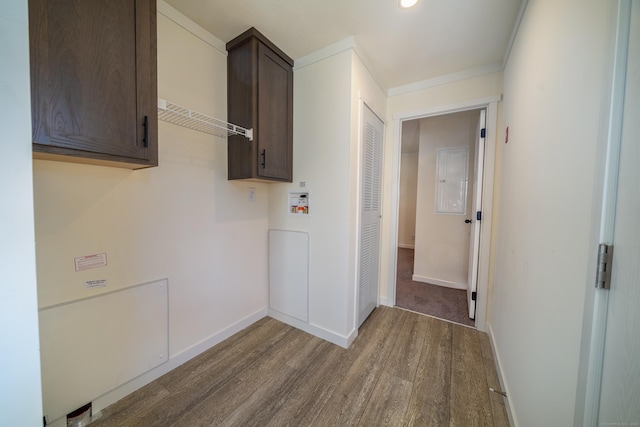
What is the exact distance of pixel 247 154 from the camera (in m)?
1.78

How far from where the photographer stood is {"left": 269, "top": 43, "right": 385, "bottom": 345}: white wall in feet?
6.14

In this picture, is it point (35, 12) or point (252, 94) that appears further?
point (252, 94)

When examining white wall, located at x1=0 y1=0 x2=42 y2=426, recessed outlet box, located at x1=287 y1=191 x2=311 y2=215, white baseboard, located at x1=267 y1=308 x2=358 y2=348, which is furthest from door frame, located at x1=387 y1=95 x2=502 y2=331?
white wall, located at x1=0 y1=0 x2=42 y2=426

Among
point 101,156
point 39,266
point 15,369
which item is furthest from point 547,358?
point 39,266

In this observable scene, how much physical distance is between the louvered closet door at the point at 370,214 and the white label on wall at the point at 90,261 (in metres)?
1.85

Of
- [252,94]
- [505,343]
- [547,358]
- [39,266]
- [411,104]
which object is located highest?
[411,104]

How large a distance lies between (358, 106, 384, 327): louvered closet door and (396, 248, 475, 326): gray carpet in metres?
0.55

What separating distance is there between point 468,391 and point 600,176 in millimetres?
1544

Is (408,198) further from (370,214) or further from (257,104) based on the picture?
(257,104)

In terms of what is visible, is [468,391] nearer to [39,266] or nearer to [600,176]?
[600,176]

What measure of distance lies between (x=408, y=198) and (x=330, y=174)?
180 inches

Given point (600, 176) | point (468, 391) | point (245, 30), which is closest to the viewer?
point (600, 176)

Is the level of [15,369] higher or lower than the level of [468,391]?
higher

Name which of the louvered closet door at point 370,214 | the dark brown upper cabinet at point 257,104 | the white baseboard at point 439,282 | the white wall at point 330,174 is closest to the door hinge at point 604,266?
the white wall at point 330,174
